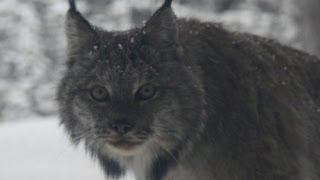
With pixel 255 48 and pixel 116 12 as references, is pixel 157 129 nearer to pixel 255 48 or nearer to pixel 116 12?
pixel 255 48

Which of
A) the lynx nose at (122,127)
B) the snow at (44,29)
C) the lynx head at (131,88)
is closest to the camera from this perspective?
the lynx nose at (122,127)

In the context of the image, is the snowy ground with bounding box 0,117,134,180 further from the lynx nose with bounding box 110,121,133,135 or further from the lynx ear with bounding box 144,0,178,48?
the lynx nose with bounding box 110,121,133,135

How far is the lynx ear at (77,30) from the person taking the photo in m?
5.39

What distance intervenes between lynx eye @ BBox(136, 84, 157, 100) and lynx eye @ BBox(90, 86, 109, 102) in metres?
0.17

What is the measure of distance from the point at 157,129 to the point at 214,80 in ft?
1.58

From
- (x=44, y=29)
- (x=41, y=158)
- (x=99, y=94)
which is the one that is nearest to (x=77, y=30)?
(x=99, y=94)

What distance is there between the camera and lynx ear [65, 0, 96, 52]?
212 inches

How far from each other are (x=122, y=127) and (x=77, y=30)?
2.35ft

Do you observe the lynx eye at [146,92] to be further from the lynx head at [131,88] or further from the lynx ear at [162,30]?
the lynx ear at [162,30]

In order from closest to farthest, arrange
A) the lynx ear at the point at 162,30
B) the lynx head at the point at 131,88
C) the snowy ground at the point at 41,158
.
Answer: the lynx head at the point at 131,88 → the lynx ear at the point at 162,30 → the snowy ground at the point at 41,158

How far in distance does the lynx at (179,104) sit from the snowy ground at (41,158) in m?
2.13

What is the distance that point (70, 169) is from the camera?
27.7ft

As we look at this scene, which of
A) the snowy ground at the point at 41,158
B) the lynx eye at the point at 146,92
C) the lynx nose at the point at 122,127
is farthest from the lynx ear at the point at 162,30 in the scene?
the snowy ground at the point at 41,158

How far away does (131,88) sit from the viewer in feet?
16.9
